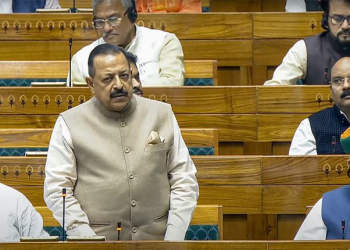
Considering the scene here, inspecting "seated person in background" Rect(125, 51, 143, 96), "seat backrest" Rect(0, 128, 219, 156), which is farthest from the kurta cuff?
"seat backrest" Rect(0, 128, 219, 156)

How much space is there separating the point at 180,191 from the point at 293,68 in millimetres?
1545

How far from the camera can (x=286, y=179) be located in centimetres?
404

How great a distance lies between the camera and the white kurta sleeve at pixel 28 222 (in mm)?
3459

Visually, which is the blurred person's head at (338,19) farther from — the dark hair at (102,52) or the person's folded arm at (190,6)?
the dark hair at (102,52)

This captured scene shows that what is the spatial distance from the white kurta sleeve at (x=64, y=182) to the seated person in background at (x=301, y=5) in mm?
2533

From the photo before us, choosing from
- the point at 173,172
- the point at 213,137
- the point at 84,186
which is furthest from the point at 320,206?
the point at 213,137

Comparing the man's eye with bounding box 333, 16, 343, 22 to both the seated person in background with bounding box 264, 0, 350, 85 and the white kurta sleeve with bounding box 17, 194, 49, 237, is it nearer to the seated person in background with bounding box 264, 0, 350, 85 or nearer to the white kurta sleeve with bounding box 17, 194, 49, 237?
the seated person in background with bounding box 264, 0, 350, 85

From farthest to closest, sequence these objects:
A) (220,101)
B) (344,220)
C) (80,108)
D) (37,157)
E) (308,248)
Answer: (220,101) < (37,157) < (80,108) < (344,220) < (308,248)

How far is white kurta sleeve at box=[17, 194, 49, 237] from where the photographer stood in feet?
→ 11.3

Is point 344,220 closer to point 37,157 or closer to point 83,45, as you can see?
point 37,157

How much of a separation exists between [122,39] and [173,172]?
4.34ft

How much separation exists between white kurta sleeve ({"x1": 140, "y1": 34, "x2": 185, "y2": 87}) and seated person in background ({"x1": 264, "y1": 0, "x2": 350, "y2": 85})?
0.37 m

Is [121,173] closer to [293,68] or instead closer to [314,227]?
[314,227]

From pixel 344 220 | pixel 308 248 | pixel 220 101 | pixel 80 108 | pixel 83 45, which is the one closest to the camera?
pixel 308 248
